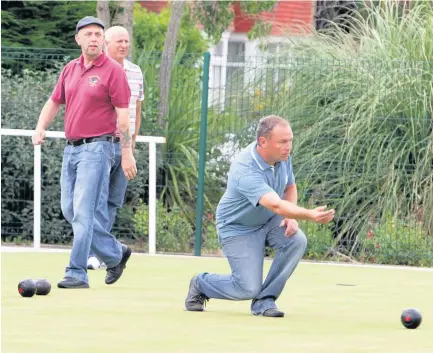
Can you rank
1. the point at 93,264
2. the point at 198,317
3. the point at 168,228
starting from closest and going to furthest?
the point at 198,317, the point at 93,264, the point at 168,228

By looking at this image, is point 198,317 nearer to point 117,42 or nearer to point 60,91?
point 60,91

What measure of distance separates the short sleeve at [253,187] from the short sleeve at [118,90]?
2046mm

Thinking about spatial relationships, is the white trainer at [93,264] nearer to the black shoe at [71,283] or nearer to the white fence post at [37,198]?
the black shoe at [71,283]

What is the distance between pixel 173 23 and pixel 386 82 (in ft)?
11.3

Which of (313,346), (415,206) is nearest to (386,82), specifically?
(415,206)

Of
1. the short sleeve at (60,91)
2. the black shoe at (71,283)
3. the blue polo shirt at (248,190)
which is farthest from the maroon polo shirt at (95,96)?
the blue polo shirt at (248,190)

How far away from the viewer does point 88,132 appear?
11.1 m

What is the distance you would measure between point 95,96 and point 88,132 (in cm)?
28

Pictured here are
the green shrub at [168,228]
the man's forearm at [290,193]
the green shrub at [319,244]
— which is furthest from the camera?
the green shrub at [168,228]

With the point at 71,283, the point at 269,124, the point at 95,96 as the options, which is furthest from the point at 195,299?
the point at 95,96

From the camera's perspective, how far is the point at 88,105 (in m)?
11.0

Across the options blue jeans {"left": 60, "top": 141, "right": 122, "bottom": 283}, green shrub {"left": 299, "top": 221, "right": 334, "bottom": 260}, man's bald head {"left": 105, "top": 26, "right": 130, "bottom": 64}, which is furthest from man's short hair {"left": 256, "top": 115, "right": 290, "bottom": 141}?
green shrub {"left": 299, "top": 221, "right": 334, "bottom": 260}

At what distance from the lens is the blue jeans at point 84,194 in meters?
10.9

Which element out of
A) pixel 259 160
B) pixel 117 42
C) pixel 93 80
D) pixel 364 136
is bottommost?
pixel 364 136
